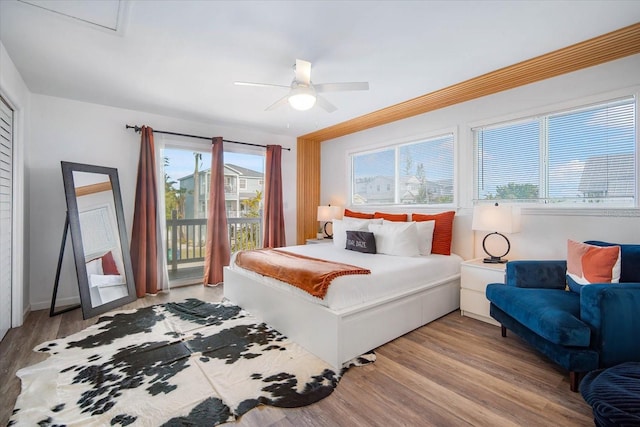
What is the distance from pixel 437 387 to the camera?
1.97 metres

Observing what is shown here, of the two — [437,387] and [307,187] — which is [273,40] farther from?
[307,187]

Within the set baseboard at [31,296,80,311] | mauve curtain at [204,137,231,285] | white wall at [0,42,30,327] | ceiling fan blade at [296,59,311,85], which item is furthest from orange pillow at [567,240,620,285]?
baseboard at [31,296,80,311]

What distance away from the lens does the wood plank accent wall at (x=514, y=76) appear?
2.39 m

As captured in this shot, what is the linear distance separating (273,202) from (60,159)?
2.84 m

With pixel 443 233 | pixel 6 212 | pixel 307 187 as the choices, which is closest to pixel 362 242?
pixel 443 233

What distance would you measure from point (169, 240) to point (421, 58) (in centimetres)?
411

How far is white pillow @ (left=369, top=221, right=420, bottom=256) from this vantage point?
3.41 meters

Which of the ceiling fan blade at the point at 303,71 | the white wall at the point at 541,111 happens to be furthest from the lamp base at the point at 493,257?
the ceiling fan blade at the point at 303,71

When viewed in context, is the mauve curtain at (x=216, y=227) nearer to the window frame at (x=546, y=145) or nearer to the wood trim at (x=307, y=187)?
the wood trim at (x=307, y=187)

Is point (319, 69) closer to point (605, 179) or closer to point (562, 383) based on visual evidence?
point (605, 179)

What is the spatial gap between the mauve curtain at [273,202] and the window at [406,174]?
4.28ft

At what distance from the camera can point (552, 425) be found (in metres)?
1.62

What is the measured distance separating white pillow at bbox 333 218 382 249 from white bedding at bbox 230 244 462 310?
0.26m

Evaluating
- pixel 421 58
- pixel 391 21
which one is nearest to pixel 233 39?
pixel 391 21
